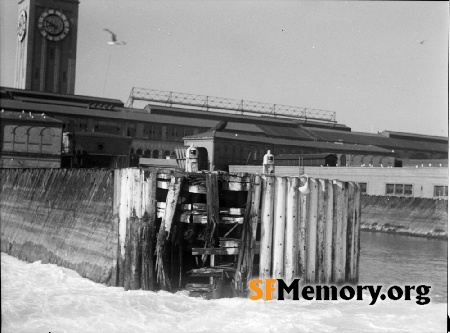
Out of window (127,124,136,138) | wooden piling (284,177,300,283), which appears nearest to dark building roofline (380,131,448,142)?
window (127,124,136,138)

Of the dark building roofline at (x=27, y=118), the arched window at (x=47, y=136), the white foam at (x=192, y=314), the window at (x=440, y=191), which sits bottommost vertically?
the white foam at (x=192, y=314)

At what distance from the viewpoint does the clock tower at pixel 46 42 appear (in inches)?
807

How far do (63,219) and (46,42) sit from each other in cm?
2247

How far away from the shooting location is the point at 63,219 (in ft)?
69.1

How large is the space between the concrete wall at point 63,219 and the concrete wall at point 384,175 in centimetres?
2516

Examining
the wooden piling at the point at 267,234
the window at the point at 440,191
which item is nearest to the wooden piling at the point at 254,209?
the wooden piling at the point at 267,234

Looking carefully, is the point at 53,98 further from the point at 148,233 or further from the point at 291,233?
the point at 291,233

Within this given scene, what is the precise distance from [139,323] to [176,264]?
266 cm

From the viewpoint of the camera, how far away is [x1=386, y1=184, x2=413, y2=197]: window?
143 feet

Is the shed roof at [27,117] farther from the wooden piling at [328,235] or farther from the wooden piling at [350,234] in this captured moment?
the wooden piling at [328,235]

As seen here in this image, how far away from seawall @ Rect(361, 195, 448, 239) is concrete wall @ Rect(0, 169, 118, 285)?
22.0 meters

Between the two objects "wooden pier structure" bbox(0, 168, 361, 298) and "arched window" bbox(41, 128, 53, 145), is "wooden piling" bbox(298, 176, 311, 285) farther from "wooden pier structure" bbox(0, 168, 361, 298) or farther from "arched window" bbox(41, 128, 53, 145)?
"arched window" bbox(41, 128, 53, 145)

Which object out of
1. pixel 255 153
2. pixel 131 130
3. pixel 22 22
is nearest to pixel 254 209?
pixel 22 22

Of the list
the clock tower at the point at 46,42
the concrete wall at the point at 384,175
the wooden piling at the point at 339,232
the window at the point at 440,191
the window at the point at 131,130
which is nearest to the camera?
the wooden piling at the point at 339,232
